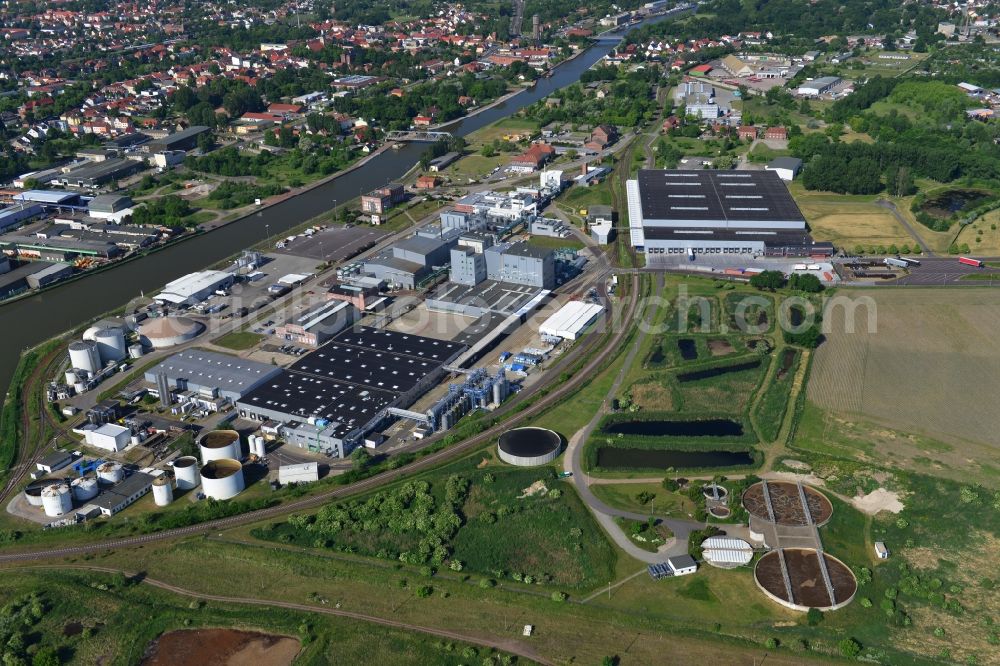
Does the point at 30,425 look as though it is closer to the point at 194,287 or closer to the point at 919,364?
the point at 194,287

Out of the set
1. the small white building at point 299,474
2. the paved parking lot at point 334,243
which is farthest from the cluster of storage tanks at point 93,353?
the paved parking lot at point 334,243

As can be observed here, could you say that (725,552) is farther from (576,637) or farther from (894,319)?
(894,319)

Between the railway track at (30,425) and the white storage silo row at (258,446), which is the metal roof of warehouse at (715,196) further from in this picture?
the railway track at (30,425)

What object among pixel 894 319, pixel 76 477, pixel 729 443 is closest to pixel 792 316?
pixel 894 319

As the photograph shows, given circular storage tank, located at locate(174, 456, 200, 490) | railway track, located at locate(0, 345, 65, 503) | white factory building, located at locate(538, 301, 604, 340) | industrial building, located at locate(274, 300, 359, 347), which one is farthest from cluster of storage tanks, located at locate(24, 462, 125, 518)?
white factory building, located at locate(538, 301, 604, 340)

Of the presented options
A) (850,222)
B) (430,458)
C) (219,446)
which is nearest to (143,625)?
(219,446)

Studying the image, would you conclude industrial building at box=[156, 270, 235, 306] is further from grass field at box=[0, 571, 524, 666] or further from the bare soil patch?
the bare soil patch
